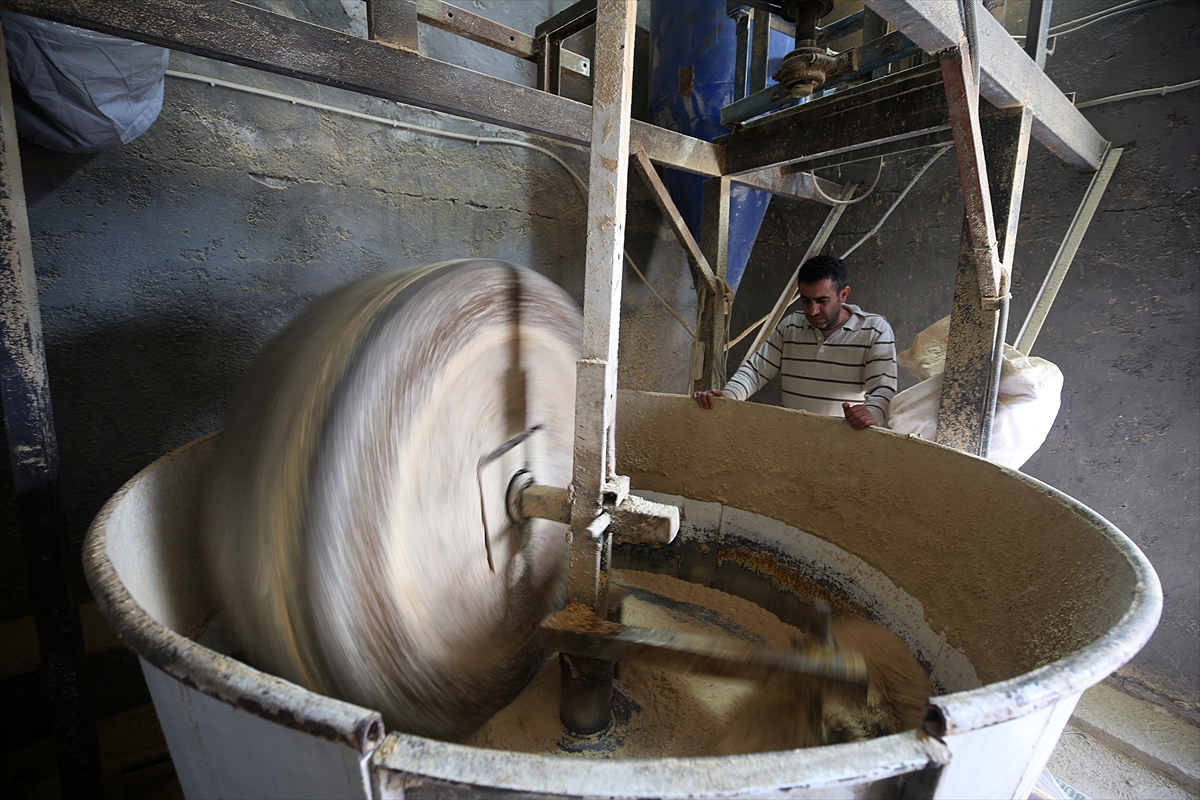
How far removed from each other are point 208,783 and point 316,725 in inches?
13.5

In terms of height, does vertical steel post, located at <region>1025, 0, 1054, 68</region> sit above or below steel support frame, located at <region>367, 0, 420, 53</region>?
above

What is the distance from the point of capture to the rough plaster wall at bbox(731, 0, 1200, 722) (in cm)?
227

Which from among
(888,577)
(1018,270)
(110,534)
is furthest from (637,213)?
(110,534)

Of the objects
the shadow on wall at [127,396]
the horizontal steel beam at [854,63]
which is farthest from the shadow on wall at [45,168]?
the horizontal steel beam at [854,63]

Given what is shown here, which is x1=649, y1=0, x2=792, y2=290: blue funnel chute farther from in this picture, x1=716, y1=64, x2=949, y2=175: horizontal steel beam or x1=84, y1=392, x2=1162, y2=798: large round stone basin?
x1=84, y1=392, x2=1162, y2=798: large round stone basin

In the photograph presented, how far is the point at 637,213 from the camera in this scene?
353cm

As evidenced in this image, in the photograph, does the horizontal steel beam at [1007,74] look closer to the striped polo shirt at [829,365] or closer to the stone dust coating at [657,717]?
the striped polo shirt at [829,365]

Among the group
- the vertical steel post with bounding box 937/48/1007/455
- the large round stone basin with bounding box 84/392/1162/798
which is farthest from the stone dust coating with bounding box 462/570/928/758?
the vertical steel post with bounding box 937/48/1007/455

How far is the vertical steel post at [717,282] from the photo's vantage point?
2600 millimetres

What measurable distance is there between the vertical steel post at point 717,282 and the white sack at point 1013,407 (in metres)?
0.82

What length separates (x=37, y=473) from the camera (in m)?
1.21

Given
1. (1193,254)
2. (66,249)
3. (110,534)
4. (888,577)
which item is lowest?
(888,577)

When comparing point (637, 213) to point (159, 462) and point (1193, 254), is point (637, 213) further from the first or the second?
point (159, 462)

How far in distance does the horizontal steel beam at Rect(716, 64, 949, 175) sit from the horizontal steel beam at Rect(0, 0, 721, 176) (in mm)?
851
